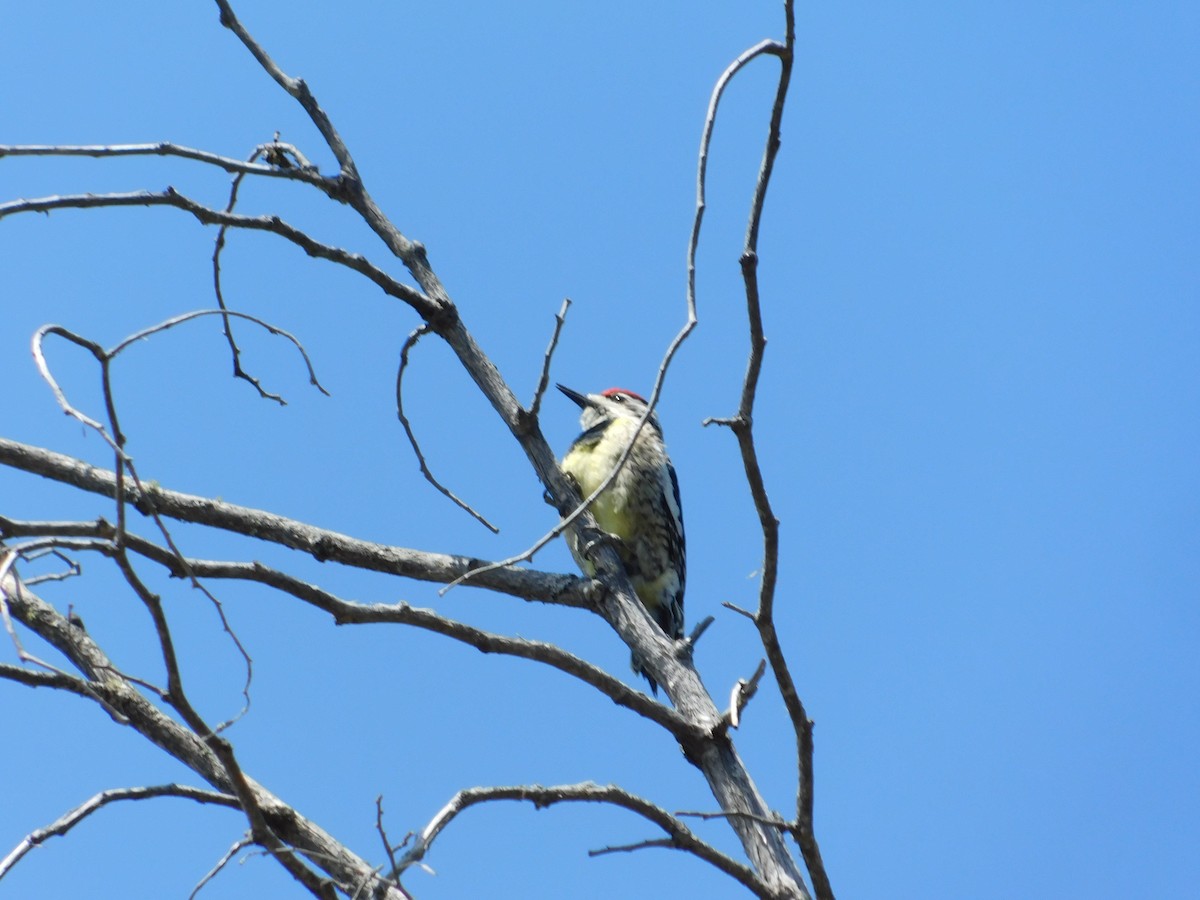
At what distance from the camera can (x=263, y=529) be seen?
11.2 feet

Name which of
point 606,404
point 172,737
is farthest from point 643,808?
point 606,404

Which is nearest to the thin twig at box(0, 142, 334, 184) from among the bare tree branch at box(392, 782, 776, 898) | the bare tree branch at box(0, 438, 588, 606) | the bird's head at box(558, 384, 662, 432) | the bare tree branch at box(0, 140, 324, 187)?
Answer: the bare tree branch at box(0, 140, 324, 187)

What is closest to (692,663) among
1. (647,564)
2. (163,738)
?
(163,738)

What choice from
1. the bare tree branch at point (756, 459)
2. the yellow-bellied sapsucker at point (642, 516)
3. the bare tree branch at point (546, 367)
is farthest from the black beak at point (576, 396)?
the bare tree branch at point (756, 459)

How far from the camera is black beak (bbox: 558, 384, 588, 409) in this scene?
658 cm

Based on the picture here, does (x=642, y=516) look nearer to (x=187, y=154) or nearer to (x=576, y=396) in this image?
(x=576, y=396)

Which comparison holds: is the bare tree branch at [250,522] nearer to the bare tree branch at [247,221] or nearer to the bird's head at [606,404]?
the bare tree branch at [247,221]

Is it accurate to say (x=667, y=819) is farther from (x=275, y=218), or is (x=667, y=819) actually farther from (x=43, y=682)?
(x=275, y=218)

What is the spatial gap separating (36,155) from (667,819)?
204 centimetres

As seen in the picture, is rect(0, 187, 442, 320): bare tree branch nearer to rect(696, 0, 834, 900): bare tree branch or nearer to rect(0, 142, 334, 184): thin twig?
rect(0, 142, 334, 184): thin twig

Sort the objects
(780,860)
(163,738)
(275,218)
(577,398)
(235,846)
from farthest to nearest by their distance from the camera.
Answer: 1. (577,398)
2. (275,218)
3. (163,738)
4. (780,860)
5. (235,846)

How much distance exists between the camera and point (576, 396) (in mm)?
6602

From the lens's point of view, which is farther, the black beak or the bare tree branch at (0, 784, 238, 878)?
the black beak

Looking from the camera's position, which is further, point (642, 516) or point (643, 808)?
point (642, 516)
